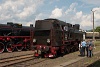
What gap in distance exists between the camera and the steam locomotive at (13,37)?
23.1 meters

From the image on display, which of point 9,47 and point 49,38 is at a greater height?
point 49,38

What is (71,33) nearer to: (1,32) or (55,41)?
(55,41)

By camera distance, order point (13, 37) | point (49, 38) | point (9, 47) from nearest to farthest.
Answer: point (49, 38) < point (9, 47) < point (13, 37)

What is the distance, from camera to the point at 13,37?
24.2 m

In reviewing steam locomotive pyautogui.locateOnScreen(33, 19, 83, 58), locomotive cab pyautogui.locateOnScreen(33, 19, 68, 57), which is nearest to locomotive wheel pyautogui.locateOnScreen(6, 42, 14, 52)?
steam locomotive pyautogui.locateOnScreen(33, 19, 83, 58)

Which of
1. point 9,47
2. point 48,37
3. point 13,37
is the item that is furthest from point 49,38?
point 13,37

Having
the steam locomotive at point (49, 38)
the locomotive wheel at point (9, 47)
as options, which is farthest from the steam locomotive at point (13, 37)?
the steam locomotive at point (49, 38)

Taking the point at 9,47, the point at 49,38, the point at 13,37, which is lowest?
the point at 9,47

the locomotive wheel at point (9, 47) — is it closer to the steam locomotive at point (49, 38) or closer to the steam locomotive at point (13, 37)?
the steam locomotive at point (13, 37)

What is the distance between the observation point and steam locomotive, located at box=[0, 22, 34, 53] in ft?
75.7

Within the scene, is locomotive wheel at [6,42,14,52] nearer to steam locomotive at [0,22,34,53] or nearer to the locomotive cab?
steam locomotive at [0,22,34,53]

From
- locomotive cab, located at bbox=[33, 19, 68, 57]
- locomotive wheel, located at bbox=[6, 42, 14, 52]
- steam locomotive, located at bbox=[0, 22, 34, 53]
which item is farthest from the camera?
locomotive wheel, located at bbox=[6, 42, 14, 52]

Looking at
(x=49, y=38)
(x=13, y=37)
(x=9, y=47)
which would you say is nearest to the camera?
(x=49, y=38)

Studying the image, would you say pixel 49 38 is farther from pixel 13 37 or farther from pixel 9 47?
pixel 13 37
